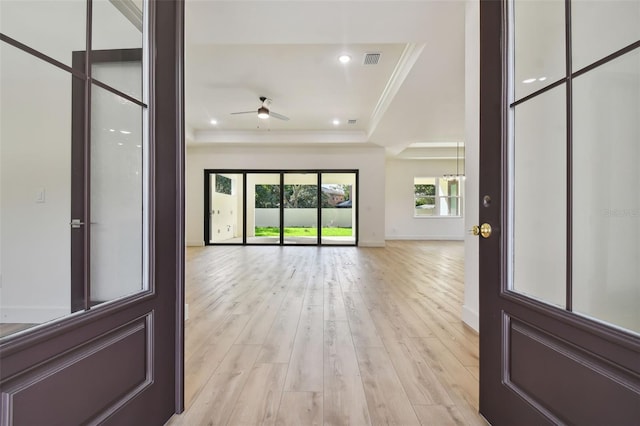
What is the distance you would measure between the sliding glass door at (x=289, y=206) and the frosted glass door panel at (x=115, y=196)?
7.13 metres

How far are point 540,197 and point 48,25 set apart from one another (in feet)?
6.31

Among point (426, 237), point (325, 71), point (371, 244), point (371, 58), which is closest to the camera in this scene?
point (371, 58)

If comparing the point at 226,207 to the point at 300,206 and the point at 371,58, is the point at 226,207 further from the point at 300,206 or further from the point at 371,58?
the point at 371,58

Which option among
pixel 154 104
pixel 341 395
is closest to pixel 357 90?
pixel 154 104

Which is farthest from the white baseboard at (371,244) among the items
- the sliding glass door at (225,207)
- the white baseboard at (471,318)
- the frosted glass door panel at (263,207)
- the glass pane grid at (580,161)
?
the glass pane grid at (580,161)

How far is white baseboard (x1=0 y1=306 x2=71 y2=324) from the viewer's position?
2.73ft

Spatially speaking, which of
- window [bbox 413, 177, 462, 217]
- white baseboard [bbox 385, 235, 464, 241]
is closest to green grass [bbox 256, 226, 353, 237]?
white baseboard [bbox 385, 235, 464, 241]

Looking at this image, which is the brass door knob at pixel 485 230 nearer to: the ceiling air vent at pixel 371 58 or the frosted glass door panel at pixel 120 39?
the frosted glass door panel at pixel 120 39

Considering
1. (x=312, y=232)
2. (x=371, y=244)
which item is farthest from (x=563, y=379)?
(x=312, y=232)

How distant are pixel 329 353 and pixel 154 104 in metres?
1.76

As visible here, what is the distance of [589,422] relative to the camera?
83cm

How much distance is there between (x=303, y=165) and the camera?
27.2 feet

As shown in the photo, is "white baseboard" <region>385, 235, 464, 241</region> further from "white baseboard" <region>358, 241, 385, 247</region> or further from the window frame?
"white baseboard" <region>358, 241, 385, 247</region>

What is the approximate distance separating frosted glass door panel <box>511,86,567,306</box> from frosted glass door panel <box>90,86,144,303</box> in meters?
1.58
